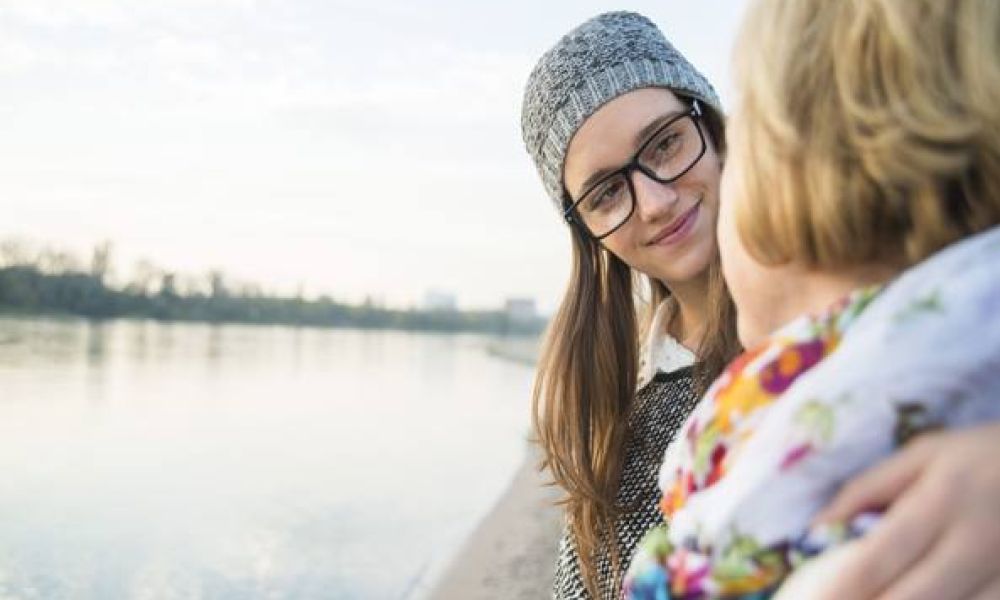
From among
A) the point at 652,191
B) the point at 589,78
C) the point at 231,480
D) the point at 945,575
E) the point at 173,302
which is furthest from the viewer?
the point at 173,302

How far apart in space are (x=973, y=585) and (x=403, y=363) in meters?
37.0

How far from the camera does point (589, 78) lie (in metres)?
1.94

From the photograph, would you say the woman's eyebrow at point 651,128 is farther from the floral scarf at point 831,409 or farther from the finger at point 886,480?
the finger at point 886,480

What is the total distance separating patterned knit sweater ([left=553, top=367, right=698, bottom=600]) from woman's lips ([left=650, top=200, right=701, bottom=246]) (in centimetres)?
27

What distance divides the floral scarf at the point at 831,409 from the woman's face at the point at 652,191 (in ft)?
2.93

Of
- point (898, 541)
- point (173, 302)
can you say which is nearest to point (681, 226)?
point (898, 541)

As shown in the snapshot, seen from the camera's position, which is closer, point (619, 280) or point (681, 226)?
point (681, 226)

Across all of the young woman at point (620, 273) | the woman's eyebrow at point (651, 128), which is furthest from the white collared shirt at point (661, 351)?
the woman's eyebrow at point (651, 128)

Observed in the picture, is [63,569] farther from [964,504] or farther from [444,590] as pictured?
[964,504]

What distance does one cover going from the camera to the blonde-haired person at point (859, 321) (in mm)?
783

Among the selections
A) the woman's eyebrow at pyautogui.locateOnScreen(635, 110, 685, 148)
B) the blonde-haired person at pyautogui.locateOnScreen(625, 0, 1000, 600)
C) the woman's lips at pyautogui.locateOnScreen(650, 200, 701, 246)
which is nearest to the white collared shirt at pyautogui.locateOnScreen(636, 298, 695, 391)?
the woman's lips at pyautogui.locateOnScreen(650, 200, 701, 246)

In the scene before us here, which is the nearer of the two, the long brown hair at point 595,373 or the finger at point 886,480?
the finger at point 886,480

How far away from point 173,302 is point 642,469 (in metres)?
62.5

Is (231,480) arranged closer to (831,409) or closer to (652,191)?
(652,191)
